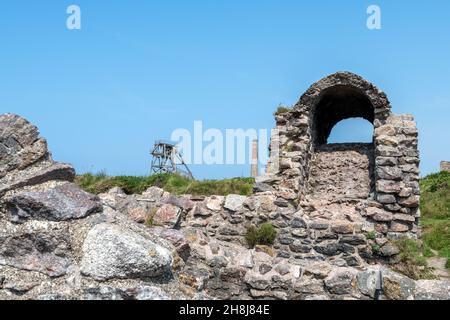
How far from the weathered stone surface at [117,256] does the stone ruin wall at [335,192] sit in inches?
203

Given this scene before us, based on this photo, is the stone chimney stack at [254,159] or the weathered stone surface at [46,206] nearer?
the weathered stone surface at [46,206]

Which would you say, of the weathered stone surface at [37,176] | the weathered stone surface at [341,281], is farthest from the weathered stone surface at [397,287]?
the weathered stone surface at [37,176]

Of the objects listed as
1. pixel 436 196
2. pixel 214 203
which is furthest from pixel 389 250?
pixel 436 196

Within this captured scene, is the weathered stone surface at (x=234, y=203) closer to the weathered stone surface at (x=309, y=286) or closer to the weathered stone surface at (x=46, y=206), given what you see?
the weathered stone surface at (x=309, y=286)

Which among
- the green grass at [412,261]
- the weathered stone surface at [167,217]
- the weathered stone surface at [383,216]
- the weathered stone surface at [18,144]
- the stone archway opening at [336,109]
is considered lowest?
the green grass at [412,261]

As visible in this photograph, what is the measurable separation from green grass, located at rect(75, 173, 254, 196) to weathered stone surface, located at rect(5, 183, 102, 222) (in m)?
9.40

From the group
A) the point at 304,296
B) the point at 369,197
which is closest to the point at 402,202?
the point at 369,197

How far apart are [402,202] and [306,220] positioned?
2.15 m

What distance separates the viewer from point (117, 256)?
13.4ft

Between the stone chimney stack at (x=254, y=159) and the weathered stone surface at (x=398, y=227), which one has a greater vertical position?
the stone chimney stack at (x=254, y=159)

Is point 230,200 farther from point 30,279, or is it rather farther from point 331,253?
point 30,279

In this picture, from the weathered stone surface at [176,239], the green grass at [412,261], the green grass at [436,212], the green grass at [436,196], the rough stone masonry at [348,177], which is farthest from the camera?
the green grass at [436,196]

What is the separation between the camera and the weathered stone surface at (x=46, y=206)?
4414 mm

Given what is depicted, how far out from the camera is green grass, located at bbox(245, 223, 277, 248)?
9414mm
